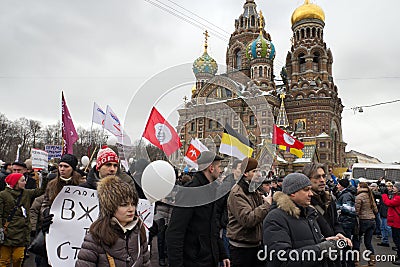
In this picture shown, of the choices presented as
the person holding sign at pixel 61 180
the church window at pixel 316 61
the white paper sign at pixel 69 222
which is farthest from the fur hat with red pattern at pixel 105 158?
the church window at pixel 316 61

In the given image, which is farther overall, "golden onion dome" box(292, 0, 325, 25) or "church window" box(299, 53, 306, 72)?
"golden onion dome" box(292, 0, 325, 25)

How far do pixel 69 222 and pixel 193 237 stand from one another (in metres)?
1.11

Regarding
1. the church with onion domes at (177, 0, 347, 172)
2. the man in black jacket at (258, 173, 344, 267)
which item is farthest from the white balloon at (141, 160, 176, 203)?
the church with onion domes at (177, 0, 347, 172)

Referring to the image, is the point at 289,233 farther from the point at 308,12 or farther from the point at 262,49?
the point at 308,12

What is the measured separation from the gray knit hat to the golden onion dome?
42226 millimetres

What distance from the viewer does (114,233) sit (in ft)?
6.71

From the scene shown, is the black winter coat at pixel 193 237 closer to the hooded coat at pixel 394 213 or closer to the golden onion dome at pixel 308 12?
the hooded coat at pixel 394 213

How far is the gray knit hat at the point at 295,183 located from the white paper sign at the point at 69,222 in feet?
5.51

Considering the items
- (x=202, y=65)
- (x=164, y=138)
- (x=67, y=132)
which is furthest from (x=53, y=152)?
(x=164, y=138)

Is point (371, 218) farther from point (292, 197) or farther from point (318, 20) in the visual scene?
point (318, 20)

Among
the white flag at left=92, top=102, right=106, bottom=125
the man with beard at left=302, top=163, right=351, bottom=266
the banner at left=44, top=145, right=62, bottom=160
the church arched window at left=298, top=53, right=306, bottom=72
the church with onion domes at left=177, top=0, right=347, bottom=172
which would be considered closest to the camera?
the man with beard at left=302, top=163, right=351, bottom=266

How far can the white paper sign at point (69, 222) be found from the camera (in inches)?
109

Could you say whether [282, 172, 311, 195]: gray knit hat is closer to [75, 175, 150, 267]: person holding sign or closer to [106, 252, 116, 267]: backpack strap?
[75, 175, 150, 267]: person holding sign

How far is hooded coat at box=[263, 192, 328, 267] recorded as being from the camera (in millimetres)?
2584
